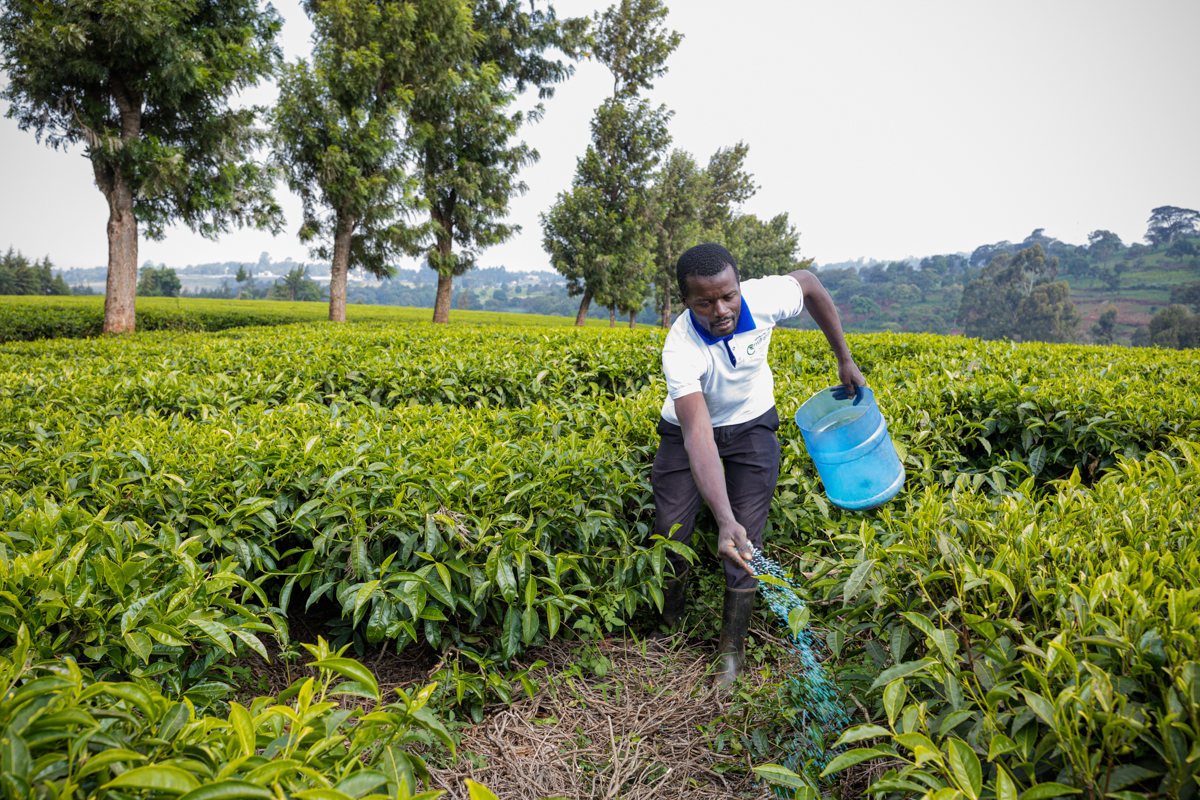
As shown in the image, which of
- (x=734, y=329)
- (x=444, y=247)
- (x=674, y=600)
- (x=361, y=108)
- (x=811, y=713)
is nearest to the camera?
(x=811, y=713)

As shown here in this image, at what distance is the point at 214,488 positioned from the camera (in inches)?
86.6

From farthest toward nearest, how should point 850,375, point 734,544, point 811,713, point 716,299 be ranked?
1. point 850,375
2. point 716,299
3. point 734,544
4. point 811,713

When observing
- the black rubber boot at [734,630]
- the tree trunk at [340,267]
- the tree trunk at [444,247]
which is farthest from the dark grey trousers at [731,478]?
Result: the tree trunk at [444,247]

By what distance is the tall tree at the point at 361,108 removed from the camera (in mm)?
13414

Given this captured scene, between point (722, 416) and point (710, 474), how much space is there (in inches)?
21.1

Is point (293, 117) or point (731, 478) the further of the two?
point (293, 117)

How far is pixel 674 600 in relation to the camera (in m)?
2.63

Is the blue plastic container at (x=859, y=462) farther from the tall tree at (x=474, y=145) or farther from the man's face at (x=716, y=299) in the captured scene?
the tall tree at (x=474, y=145)

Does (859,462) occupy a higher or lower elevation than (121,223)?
lower

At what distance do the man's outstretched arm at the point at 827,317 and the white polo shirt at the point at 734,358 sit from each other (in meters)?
0.16

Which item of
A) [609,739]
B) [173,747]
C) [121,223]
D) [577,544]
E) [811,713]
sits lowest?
[609,739]

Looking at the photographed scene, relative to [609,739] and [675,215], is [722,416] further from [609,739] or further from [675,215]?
[675,215]

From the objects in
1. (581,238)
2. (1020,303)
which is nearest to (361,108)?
(581,238)

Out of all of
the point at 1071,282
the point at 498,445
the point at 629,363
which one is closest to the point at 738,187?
the point at 629,363
